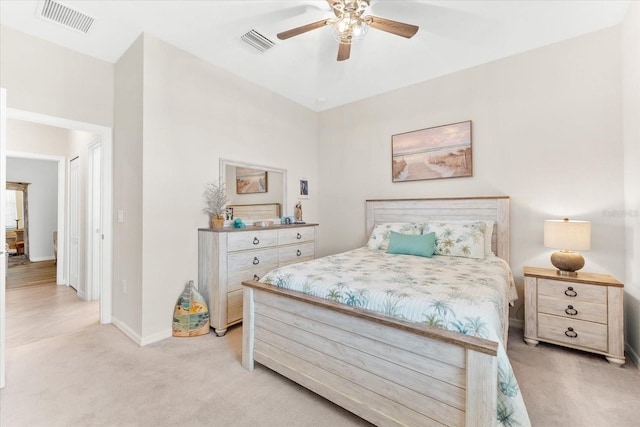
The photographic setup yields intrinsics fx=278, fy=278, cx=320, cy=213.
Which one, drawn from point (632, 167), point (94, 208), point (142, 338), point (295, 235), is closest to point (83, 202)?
point (94, 208)

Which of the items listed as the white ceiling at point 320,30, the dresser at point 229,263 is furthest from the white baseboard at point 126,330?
the white ceiling at point 320,30

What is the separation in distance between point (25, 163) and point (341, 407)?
30.4ft

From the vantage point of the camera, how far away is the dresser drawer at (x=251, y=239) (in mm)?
2807

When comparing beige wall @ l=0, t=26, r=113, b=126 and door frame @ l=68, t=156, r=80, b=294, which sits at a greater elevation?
beige wall @ l=0, t=26, r=113, b=126

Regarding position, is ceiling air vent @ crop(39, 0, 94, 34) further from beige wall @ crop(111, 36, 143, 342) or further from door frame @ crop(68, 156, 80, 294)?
door frame @ crop(68, 156, 80, 294)

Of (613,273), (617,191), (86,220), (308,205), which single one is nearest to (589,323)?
(613,273)

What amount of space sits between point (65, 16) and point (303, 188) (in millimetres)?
3014

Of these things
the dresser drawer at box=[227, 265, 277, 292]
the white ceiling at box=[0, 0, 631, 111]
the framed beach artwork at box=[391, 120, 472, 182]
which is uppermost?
the white ceiling at box=[0, 0, 631, 111]

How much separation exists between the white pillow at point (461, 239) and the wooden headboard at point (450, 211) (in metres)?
0.25

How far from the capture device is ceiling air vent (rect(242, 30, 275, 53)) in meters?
2.65

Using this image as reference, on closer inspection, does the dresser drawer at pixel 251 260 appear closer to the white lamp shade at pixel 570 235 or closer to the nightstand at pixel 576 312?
the nightstand at pixel 576 312

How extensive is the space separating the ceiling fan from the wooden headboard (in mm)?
1893

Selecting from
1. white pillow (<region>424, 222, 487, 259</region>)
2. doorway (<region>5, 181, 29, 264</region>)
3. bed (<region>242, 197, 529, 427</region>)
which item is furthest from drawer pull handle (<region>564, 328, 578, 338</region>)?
doorway (<region>5, 181, 29, 264</region>)

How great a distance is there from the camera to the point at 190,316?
2674mm
